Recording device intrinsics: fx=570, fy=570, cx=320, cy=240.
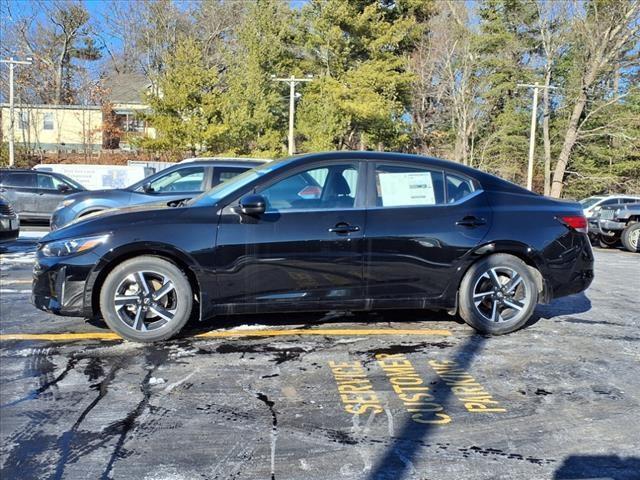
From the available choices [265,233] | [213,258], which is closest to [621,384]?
[265,233]

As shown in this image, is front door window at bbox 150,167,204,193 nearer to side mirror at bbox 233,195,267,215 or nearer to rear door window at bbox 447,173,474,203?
side mirror at bbox 233,195,267,215

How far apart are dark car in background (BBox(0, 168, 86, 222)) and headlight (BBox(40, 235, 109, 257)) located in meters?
11.1

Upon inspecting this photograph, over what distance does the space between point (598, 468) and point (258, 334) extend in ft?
9.34

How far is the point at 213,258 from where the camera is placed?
14.8 ft

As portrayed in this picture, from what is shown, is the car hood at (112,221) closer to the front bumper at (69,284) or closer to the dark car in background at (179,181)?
the front bumper at (69,284)

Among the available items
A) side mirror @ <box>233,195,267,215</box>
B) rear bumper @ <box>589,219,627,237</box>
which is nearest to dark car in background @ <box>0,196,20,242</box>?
side mirror @ <box>233,195,267,215</box>

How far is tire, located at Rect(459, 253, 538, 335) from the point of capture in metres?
4.98

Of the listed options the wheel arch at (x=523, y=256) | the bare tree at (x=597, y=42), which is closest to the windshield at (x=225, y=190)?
the wheel arch at (x=523, y=256)

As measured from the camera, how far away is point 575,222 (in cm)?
522

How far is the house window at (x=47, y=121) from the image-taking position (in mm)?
40531

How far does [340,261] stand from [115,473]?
8.10 ft

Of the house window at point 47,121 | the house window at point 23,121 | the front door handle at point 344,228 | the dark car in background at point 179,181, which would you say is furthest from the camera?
the house window at point 47,121

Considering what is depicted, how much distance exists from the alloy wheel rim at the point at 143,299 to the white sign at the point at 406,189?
6.37ft

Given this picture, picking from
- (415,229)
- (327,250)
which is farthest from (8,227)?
(415,229)
